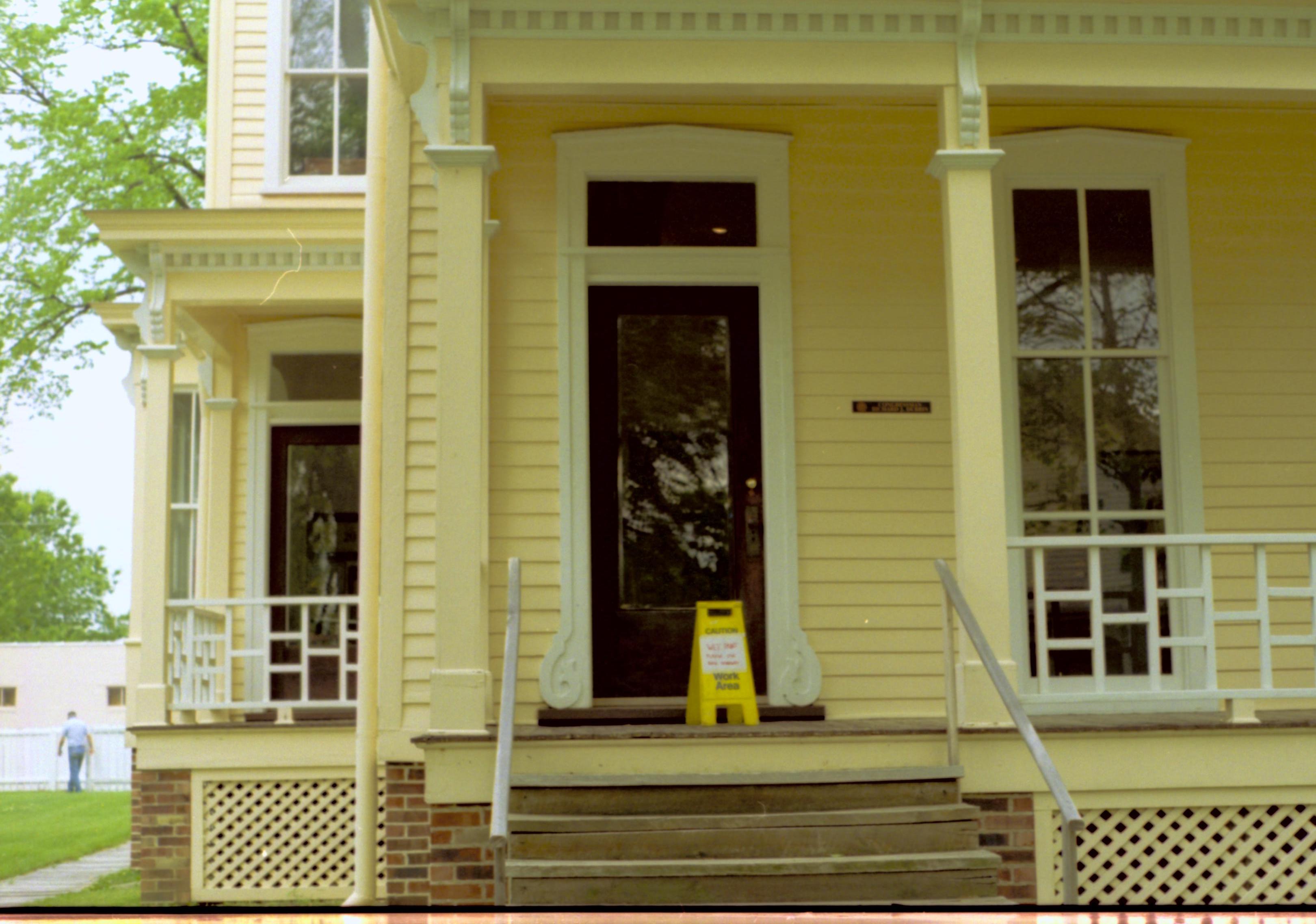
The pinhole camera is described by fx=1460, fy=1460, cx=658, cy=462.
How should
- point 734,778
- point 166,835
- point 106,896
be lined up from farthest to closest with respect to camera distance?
point 106,896 → point 166,835 → point 734,778

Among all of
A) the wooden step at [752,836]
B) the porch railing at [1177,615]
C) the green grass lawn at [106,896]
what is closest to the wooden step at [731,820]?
the wooden step at [752,836]

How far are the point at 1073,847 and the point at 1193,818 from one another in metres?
1.62

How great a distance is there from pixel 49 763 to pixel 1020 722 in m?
22.4

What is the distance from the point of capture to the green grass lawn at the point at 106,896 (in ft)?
32.9

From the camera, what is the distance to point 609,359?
24.8 ft

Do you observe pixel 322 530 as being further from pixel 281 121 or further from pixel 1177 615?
pixel 1177 615

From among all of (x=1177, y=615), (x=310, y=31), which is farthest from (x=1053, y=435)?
(x=310, y=31)

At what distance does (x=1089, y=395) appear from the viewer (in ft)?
25.2

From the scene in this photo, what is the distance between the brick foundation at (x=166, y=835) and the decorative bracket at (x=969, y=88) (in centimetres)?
650

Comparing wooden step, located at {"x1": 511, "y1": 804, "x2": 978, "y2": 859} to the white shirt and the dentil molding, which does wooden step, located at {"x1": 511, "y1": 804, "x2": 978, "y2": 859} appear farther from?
the white shirt

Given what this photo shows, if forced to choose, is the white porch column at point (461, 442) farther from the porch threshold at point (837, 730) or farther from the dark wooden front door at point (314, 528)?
the dark wooden front door at point (314, 528)

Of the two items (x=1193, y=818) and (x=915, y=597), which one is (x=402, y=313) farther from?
(x=1193, y=818)

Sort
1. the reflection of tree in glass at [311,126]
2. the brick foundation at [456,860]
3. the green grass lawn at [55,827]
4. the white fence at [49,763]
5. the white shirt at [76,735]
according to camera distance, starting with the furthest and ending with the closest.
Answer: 1. the white fence at [49,763]
2. the white shirt at [76,735]
3. the green grass lawn at [55,827]
4. the reflection of tree in glass at [311,126]
5. the brick foundation at [456,860]

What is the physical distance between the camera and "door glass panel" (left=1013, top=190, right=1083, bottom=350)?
7742mm
